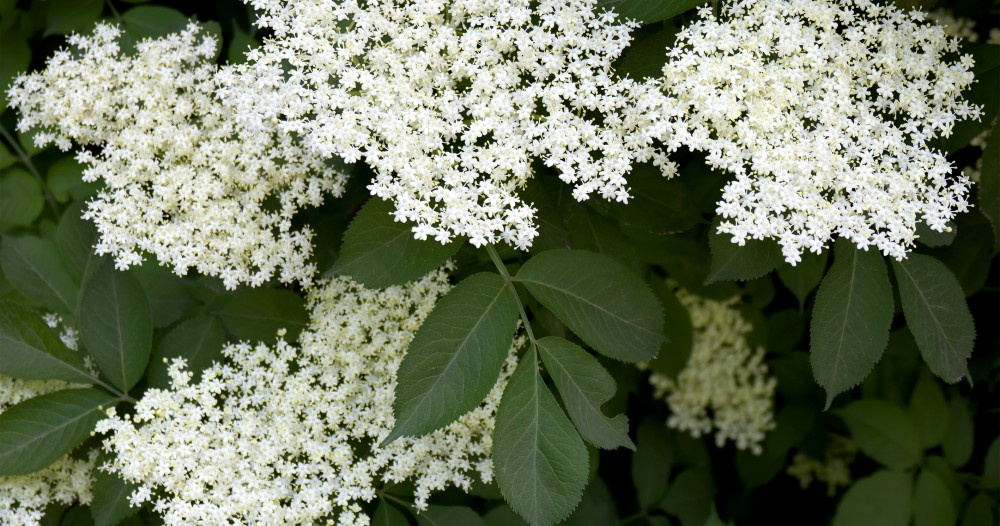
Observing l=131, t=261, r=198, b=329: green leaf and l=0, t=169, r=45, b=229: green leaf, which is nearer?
l=131, t=261, r=198, b=329: green leaf

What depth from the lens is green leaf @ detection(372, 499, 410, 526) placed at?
184cm

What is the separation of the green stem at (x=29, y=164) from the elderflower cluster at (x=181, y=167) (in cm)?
39

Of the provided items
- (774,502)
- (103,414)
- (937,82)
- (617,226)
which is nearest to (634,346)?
(617,226)

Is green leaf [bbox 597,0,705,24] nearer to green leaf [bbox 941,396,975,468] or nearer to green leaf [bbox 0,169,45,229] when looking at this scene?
green leaf [bbox 0,169,45,229]

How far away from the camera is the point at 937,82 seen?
5.67 ft

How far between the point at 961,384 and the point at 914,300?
142 cm

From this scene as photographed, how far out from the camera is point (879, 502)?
2.54 metres

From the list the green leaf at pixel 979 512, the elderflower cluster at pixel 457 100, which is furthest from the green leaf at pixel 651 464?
the elderflower cluster at pixel 457 100

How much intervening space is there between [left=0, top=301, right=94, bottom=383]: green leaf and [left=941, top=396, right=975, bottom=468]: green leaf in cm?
250

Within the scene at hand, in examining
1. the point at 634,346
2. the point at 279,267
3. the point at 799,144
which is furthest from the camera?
the point at 279,267

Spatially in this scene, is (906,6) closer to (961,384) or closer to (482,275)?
(482,275)

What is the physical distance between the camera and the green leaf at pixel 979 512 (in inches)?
98.3

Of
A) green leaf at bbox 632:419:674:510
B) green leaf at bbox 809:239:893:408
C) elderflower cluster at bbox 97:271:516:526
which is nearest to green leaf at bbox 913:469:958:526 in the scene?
green leaf at bbox 632:419:674:510

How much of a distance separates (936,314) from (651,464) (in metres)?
1.38
